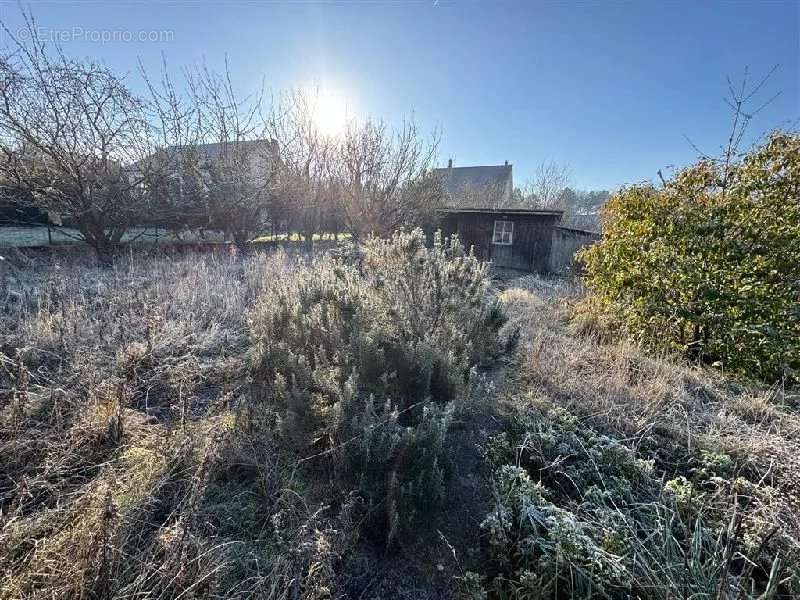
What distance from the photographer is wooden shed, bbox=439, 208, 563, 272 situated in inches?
479

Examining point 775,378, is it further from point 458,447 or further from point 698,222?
point 458,447

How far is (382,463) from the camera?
179cm

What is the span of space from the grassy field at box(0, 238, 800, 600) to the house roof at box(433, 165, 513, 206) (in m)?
18.3

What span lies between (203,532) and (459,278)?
2620 millimetres

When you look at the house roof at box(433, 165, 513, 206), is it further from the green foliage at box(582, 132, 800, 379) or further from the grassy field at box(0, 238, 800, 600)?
the grassy field at box(0, 238, 800, 600)

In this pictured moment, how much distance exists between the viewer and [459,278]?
10.7 feet

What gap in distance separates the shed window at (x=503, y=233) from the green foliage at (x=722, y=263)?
27.6 ft

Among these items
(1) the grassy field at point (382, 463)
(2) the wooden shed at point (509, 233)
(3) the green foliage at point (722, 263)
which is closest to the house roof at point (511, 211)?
(2) the wooden shed at point (509, 233)

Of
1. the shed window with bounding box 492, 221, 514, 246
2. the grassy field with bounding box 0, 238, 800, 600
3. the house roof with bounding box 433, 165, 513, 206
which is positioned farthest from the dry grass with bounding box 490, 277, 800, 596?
the house roof with bounding box 433, 165, 513, 206

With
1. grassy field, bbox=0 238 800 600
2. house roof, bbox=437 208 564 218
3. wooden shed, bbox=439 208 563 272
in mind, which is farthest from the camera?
wooden shed, bbox=439 208 563 272

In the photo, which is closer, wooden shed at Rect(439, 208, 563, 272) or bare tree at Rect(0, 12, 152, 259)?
bare tree at Rect(0, 12, 152, 259)

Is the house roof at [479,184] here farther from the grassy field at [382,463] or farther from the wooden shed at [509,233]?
the grassy field at [382,463]

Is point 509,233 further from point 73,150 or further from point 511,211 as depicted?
point 73,150

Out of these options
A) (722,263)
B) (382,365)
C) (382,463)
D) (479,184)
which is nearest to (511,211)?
(722,263)
